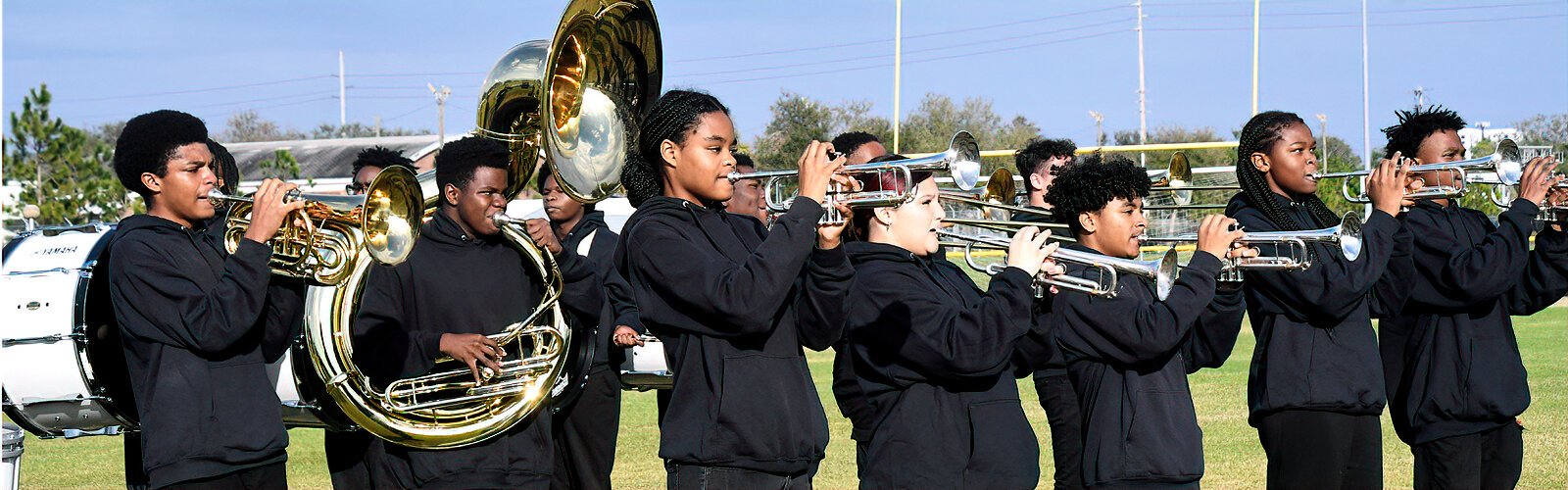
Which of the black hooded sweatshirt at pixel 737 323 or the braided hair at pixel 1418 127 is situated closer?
the black hooded sweatshirt at pixel 737 323

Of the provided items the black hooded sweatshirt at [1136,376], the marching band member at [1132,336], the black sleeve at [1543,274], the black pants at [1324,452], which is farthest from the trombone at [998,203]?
the black sleeve at [1543,274]

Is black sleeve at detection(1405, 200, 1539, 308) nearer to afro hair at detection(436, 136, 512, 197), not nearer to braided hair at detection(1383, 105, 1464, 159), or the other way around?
braided hair at detection(1383, 105, 1464, 159)

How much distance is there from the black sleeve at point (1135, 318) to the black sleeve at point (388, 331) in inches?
85.5

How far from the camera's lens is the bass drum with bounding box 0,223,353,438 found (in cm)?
539

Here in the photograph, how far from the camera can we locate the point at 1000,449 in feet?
15.0

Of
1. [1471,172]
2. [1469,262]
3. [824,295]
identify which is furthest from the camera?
[1471,172]

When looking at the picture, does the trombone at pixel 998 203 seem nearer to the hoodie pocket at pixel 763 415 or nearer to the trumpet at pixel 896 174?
the trumpet at pixel 896 174

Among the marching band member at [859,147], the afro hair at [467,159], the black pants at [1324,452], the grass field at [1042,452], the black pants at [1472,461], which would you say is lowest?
the grass field at [1042,452]

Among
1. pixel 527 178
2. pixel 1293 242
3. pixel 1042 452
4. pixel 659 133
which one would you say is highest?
pixel 659 133

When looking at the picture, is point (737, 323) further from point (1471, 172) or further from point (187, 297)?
point (1471, 172)

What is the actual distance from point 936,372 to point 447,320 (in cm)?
181

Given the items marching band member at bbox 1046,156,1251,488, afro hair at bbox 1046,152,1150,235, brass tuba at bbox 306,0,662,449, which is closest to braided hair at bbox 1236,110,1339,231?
marching band member at bbox 1046,156,1251,488

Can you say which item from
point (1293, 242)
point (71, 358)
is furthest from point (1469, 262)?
point (71, 358)

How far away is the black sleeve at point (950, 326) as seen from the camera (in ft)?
14.8
